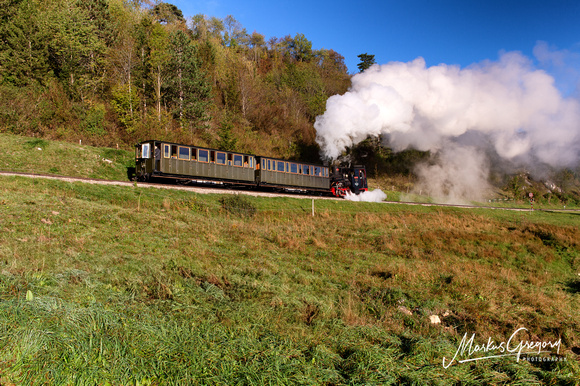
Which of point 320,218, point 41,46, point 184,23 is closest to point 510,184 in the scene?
point 320,218

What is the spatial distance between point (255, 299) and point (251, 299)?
0.31ft

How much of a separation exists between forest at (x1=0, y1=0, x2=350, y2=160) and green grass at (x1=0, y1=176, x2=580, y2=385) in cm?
2007

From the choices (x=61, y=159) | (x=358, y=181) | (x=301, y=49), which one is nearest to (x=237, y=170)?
(x=358, y=181)

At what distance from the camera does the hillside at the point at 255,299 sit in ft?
15.1

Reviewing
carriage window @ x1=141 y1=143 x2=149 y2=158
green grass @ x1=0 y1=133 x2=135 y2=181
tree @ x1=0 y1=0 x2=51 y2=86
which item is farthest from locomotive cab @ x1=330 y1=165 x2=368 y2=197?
tree @ x1=0 y1=0 x2=51 y2=86

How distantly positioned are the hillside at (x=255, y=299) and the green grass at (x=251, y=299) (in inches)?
1.4

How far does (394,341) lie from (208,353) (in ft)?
11.4

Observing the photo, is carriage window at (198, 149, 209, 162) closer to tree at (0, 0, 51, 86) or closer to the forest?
the forest

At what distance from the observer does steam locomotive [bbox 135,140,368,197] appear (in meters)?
23.6

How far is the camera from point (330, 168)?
34750mm

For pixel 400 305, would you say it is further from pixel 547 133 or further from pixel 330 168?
pixel 547 133

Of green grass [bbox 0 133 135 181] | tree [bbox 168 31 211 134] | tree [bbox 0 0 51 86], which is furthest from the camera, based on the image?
tree [bbox 168 31 211 134]

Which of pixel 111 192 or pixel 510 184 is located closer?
pixel 111 192

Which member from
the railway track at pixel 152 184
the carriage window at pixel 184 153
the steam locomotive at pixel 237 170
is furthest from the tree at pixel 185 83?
the carriage window at pixel 184 153
